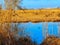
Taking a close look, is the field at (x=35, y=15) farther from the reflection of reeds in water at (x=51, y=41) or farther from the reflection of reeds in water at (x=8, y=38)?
the reflection of reeds in water at (x=51, y=41)

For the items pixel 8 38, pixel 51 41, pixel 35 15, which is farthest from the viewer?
pixel 35 15

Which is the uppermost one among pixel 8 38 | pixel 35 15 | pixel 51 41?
pixel 35 15

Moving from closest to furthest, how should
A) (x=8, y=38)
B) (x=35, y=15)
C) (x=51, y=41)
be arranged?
1. (x=8, y=38)
2. (x=51, y=41)
3. (x=35, y=15)

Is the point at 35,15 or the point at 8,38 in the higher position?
the point at 35,15

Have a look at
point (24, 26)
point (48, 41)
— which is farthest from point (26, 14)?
point (48, 41)

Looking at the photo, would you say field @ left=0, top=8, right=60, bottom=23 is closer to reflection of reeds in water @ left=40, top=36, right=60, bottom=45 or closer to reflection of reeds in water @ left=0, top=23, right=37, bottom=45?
reflection of reeds in water @ left=0, top=23, right=37, bottom=45

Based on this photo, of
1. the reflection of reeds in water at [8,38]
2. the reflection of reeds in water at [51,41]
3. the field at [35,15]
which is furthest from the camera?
the field at [35,15]

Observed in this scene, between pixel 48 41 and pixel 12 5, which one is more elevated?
pixel 12 5

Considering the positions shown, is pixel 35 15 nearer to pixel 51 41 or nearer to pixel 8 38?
pixel 51 41

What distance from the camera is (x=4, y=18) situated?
5684 millimetres

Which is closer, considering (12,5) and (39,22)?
(12,5)

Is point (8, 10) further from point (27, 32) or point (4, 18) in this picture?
point (27, 32)

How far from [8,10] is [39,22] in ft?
2.13

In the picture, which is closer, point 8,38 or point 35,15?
point 8,38
